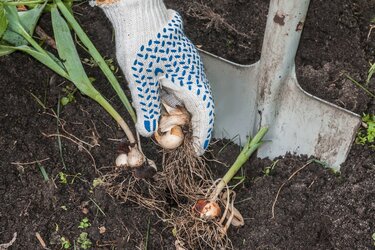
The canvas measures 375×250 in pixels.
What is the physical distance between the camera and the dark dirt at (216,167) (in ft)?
5.14

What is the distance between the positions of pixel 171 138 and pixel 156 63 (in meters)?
0.19

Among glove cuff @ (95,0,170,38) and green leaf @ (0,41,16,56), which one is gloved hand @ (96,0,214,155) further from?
green leaf @ (0,41,16,56)

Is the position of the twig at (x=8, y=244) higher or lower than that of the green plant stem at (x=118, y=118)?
lower

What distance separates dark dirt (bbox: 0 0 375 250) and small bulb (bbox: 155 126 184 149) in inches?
5.2

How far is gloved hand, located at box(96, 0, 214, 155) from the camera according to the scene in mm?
1447

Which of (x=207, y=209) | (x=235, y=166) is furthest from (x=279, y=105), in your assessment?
(x=207, y=209)

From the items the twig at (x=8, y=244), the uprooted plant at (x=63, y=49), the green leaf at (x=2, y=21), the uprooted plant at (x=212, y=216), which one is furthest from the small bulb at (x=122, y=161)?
the green leaf at (x=2, y=21)

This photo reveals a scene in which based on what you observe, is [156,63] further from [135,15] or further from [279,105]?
[279,105]

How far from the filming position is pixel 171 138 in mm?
1570

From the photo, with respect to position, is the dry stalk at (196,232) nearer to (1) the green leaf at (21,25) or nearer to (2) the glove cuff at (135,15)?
(2) the glove cuff at (135,15)

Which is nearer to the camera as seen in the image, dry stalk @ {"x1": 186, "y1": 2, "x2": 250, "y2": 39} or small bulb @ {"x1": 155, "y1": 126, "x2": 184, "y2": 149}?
Answer: small bulb @ {"x1": 155, "y1": 126, "x2": 184, "y2": 149}

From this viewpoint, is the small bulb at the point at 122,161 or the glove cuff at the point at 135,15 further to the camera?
the small bulb at the point at 122,161

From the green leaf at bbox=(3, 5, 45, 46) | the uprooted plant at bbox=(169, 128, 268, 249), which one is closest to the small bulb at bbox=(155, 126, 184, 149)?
the uprooted plant at bbox=(169, 128, 268, 249)

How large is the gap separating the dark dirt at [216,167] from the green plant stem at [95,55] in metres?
0.12
